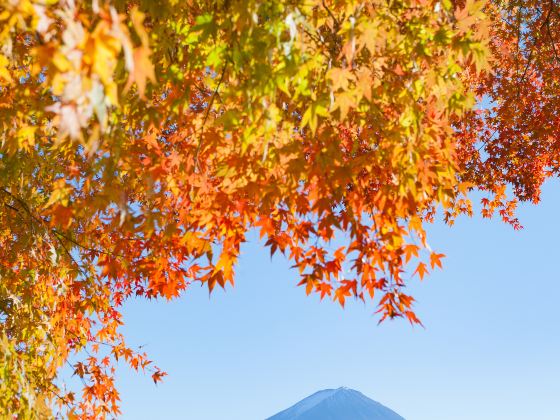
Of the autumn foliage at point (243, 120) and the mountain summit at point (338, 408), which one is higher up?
the mountain summit at point (338, 408)

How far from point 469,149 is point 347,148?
718 centimetres

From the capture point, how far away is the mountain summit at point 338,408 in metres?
159

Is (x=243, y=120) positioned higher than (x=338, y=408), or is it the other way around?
(x=338, y=408)

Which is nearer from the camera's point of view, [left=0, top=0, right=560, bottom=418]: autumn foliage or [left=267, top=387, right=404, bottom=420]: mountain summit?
[left=0, top=0, right=560, bottom=418]: autumn foliage

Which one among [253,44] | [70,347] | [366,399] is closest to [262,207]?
[253,44]

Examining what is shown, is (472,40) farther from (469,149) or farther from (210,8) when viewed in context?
(469,149)

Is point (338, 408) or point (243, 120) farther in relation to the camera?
point (338, 408)

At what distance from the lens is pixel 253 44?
275 centimetres

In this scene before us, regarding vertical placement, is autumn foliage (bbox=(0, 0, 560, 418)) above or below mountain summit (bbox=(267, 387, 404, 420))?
below

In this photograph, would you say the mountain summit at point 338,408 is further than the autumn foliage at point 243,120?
Yes

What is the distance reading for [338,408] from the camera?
557 feet

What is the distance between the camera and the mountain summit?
159375 mm

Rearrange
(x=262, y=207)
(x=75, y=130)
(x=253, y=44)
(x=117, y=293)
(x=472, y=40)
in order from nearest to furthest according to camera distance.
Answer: (x=75, y=130) → (x=253, y=44) → (x=472, y=40) → (x=262, y=207) → (x=117, y=293)

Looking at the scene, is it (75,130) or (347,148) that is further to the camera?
(347,148)
